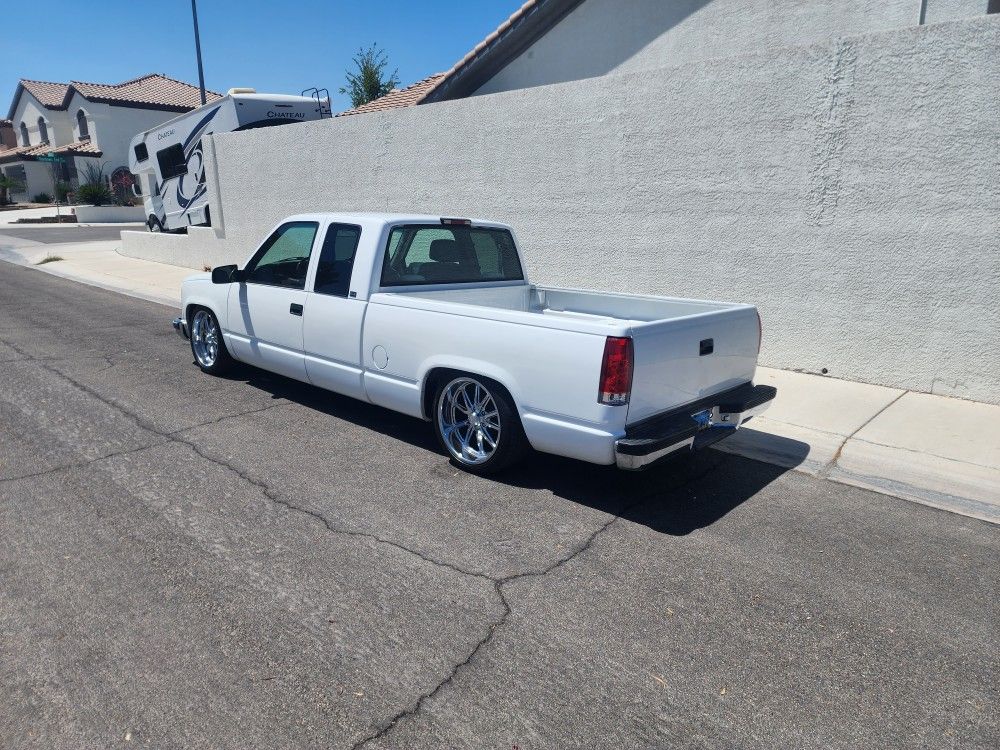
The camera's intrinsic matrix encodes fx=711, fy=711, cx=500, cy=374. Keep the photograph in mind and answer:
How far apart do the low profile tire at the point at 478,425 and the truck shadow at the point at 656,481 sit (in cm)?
16

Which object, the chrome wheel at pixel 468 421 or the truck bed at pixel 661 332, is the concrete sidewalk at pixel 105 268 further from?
the chrome wheel at pixel 468 421

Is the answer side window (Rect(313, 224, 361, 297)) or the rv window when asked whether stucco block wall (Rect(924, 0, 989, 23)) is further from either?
the rv window

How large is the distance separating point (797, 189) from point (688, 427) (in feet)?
14.0

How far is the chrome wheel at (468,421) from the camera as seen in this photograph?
4.96 m

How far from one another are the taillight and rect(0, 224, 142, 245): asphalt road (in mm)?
24559

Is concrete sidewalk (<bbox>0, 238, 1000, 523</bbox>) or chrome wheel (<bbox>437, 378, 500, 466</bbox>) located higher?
chrome wheel (<bbox>437, 378, 500, 466</bbox>)

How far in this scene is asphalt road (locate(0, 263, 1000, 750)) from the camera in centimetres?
271

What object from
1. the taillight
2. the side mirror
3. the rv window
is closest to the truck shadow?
the taillight

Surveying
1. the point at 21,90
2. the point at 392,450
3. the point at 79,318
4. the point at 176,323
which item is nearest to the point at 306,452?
the point at 392,450

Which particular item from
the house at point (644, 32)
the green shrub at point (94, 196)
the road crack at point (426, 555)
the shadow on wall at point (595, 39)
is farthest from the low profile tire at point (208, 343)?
the green shrub at point (94, 196)

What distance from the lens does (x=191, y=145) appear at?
18.5 meters

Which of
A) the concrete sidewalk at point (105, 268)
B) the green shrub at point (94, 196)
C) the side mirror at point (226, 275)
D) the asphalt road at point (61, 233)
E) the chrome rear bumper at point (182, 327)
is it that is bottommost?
the concrete sidewalk at point (105, 268)

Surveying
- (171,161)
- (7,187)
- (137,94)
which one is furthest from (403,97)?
(7,187)

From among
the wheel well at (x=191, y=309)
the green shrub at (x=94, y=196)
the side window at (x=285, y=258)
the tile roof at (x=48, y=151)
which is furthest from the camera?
the tile roof at (x=48, y=151)
